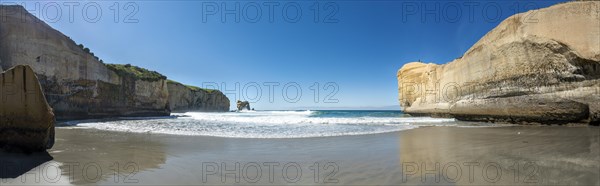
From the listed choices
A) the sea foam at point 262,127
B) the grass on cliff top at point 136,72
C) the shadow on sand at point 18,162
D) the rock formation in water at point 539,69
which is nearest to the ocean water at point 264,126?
the sea foam at point 262,127

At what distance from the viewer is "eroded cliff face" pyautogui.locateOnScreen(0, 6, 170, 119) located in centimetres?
1712

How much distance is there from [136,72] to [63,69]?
1467cm

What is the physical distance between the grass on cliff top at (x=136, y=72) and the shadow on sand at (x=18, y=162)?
27.7 metres

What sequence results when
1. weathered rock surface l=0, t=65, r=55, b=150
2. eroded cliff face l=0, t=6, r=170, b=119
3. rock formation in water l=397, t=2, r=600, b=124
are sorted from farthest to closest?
eroded cliff face l=0, t=6, r=170, b=119, rock formation in water l=397, t=2, r=600, b=124, weathered rock surface l=0, t=65, r=55, b=150

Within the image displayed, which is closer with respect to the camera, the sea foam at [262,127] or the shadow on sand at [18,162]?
the shadow on sand at [18,162]

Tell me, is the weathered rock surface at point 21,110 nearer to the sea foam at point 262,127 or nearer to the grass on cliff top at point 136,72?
the sea foam at point 262,127

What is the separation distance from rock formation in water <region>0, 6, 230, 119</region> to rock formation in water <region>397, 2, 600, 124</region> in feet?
98.1

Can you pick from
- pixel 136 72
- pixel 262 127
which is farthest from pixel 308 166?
pixel 136 72

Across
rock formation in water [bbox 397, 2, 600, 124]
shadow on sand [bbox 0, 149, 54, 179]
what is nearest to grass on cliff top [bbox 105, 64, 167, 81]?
shadow on sand [bbox 0, 149, 54, 179]

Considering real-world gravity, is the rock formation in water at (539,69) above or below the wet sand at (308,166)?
above

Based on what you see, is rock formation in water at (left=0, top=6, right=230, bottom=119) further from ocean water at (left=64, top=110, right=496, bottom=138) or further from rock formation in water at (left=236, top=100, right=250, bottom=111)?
rock formation in water at (left=236, top=100, right=250, bottom=111)

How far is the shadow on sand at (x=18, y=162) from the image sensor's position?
364 centimetres

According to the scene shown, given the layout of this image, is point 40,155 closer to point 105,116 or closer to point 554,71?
point 554,71

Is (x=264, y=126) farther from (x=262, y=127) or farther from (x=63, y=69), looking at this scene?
(x=63, y=69)
